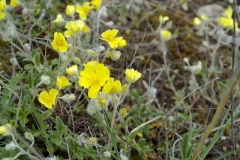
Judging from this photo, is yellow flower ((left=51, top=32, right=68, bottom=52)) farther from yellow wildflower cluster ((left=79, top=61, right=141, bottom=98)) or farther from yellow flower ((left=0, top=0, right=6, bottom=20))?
yellow flower ((left=0, top=0, right=6, bottom=20))

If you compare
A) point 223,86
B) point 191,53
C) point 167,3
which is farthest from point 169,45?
point 223,86

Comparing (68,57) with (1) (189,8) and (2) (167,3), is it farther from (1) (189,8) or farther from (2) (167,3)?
(1) (189,8)

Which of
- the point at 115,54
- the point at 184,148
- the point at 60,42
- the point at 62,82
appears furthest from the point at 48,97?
the point at 184,148

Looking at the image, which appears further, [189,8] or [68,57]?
[189,8]

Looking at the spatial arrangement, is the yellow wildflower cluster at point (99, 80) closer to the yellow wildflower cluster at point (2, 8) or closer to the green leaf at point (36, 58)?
the green leaf at point (36, 58)

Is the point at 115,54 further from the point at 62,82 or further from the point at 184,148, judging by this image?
the point at 184,148

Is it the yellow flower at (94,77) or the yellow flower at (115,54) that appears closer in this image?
the yellow flower at (94,77)

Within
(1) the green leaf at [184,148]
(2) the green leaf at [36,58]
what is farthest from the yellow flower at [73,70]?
(1) the green leaf at [184,148]
